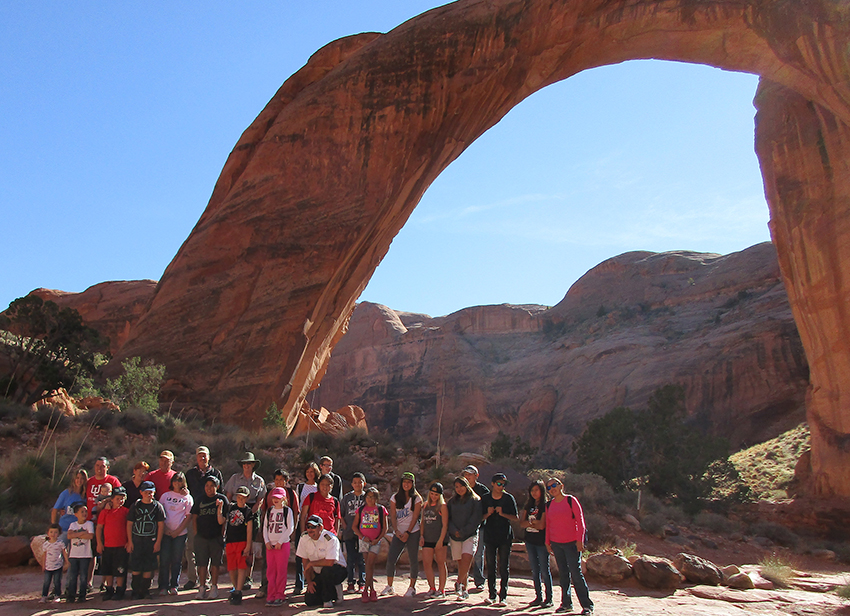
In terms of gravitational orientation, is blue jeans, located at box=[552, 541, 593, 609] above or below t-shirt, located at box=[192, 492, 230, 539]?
below

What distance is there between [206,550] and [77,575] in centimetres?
113

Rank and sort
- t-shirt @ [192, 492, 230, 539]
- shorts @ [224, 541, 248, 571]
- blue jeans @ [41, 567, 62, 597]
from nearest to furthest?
1. blue jeans @ [41, 567, 62, 597]
2. shorts @ [224, 541, 248, 571]
3. t-shirt @ [192, 492, 230, 539]

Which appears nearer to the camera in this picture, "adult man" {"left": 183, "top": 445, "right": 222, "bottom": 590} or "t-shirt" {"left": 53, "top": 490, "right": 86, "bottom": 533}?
"t-shirt" {"left": 53, "top": 490, "right": 86, "bottom": 533}

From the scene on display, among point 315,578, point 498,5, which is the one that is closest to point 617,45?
point 498,5

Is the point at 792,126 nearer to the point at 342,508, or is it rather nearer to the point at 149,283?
the point at 342,508

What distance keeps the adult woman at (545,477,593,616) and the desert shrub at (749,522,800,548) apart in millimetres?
10751

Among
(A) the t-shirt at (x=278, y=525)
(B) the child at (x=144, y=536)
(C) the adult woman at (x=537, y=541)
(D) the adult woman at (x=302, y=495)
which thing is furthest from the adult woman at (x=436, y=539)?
(B) the child at (x=144, y=536)

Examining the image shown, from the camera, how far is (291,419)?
A: 53.0 feet

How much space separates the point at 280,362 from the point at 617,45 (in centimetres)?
1228

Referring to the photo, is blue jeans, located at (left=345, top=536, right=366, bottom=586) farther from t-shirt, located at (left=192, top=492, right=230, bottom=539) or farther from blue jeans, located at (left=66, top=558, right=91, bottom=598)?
blue jeans, located at (left=66, top=558, right=91, bottom=598)

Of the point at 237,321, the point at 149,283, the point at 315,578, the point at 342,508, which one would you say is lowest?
the point at 315,578

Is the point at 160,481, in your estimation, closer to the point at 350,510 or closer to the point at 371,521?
the point at 350,510

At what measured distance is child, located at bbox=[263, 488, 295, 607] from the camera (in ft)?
18.4

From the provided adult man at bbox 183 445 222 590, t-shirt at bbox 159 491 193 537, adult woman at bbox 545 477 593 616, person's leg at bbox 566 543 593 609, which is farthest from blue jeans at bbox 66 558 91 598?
person's leg at bbox 566 543 593 609
